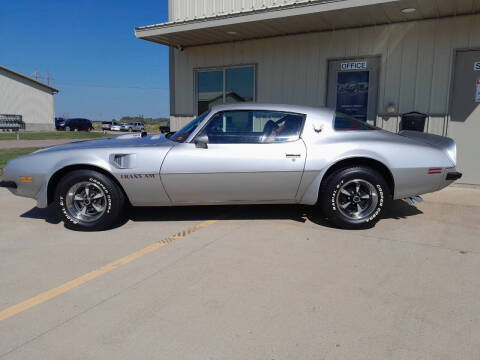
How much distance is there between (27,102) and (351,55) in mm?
42590

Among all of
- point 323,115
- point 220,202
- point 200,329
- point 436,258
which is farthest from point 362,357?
point 323,115

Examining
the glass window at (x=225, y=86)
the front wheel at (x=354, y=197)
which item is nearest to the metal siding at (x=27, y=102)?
the glass window at (x=225, y=86)

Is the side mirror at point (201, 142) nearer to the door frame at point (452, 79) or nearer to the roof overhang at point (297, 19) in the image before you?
the roof overhang at point (297, 19)

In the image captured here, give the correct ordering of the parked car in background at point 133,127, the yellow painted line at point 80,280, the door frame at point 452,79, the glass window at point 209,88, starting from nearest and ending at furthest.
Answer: the yellow painted line at point 80,280
the door frame at point 452,79
the glass window at point 209,88
the parked car in background at point 133,127

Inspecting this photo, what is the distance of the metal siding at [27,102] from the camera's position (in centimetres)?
3938

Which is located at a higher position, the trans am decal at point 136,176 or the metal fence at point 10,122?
the metal fence at point 10,122

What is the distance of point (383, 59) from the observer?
7145mm

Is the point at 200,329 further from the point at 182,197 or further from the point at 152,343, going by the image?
the point at 182,197

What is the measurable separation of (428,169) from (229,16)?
4.81m

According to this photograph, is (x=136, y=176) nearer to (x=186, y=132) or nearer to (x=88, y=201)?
(x=88, y=201)

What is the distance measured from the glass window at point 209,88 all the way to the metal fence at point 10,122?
1267 inches

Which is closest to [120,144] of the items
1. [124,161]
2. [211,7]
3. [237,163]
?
[124,161]

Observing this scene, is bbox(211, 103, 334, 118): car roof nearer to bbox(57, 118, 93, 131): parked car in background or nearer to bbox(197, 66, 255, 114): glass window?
bbox(197, 66, 255, 114): glass window

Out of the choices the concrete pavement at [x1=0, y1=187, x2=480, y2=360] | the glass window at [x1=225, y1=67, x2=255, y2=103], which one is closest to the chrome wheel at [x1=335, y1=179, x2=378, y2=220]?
the concrete pavement at [x1=0, y1=187, x2=480, y2=360]
